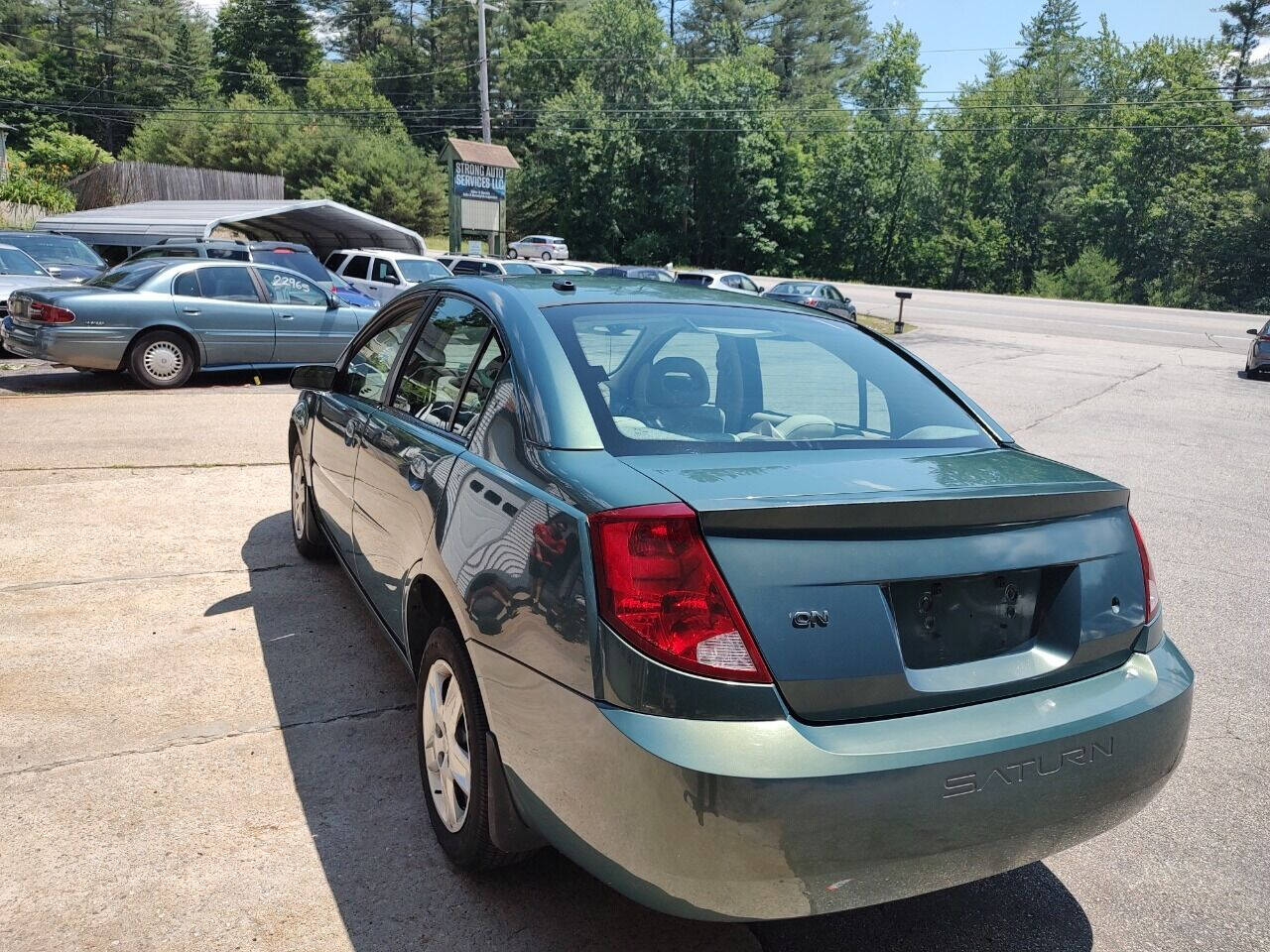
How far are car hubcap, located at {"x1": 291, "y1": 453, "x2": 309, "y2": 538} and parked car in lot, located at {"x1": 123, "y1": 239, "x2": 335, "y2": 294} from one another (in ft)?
40.5

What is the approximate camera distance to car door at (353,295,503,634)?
3.08 m

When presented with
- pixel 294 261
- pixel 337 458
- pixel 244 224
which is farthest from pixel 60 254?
pixel 337 458

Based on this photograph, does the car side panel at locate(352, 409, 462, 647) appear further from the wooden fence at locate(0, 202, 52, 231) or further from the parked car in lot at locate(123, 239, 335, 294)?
the wooden fence at locate(0, 202, 52, 231)

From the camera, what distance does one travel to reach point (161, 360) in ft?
39.3

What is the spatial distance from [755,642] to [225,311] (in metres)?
12.0

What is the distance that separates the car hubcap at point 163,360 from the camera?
11875mm

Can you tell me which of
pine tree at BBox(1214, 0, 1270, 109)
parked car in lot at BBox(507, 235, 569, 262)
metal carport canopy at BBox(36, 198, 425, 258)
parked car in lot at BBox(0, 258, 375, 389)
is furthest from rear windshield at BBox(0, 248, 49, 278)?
pine tree at BBox(1214, 0, 1270, 109)

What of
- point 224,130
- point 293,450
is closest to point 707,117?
point 224,130

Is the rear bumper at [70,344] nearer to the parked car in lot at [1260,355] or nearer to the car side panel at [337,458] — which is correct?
the car side panel at [337,458]

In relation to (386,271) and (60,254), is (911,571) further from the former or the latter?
(386,271)

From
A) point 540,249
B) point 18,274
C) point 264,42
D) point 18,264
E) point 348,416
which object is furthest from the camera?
point 264,42

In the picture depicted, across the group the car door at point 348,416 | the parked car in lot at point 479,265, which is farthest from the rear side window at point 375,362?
the parked car in lot at point 479,265

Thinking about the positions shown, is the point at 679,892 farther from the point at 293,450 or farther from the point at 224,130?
the point at 224,130

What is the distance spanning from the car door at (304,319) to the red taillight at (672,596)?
456 inches
